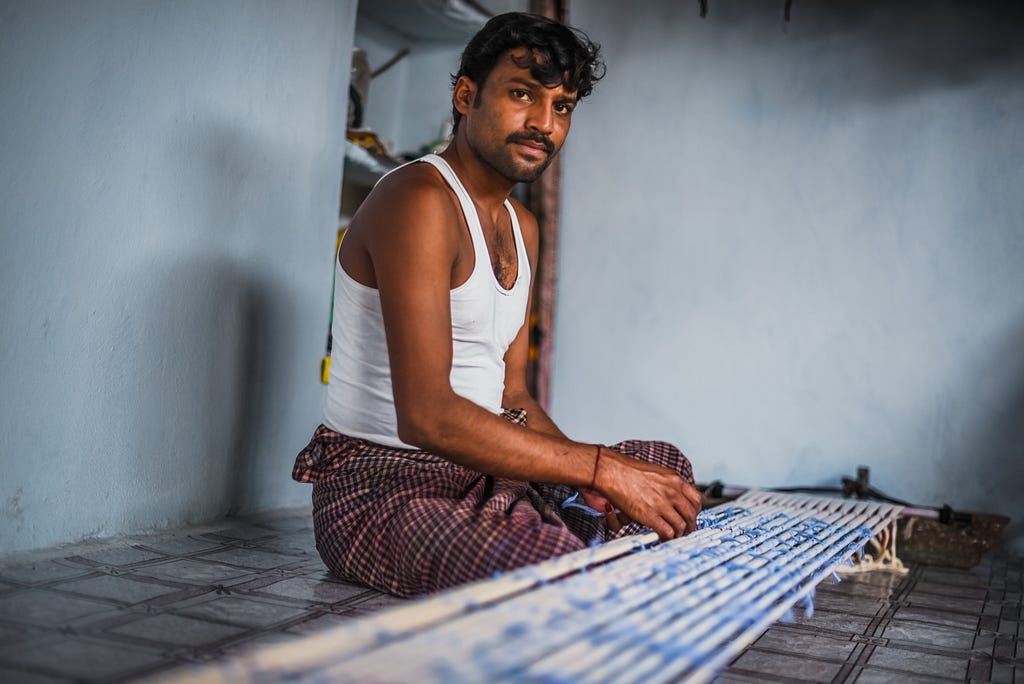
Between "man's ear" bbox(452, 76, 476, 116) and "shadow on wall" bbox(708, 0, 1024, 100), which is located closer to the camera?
"man's ear" bbox(452, 76, 476, 116)

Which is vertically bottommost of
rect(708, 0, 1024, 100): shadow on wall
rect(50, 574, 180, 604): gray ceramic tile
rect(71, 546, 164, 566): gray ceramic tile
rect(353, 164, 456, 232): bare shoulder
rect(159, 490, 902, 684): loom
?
rect(71, 546, 164, 566): gray ceramic tile

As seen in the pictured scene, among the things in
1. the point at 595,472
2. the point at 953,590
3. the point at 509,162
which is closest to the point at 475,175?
the point at 509,162

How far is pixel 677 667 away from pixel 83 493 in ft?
5.35

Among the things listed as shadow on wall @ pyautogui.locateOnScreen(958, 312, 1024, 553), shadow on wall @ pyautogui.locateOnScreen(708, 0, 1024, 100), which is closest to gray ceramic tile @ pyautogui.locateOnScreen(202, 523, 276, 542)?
shadow on wall @ pyautogui.locateOnScreen(958, 312, 1024, 553)

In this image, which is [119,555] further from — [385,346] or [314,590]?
[385,346]

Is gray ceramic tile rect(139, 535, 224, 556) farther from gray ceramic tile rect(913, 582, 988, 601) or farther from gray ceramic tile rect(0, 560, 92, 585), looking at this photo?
gray ceramic tile rect(913, 582, 988, 601)

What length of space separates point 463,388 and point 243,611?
61cm

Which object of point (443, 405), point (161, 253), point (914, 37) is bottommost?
point (443, 405)

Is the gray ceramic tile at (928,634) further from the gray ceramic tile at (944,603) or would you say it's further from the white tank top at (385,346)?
the white tank top at (385,346)

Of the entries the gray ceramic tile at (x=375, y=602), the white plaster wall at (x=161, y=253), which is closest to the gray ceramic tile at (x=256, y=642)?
the gray ceramic tile at (x=375, y=602)

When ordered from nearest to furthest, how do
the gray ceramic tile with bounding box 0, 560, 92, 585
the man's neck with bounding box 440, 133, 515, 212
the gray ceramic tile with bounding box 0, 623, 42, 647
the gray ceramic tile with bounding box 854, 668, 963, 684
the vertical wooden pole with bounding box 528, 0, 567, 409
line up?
the gray ceramic tile with bounding box 0, 623, 42, 647 → the gray ceramic tile with bounding box 854, 668, 963, 684 → the gray ceramic tile with bounding box 0, 560, 92, 585 → the man's neck with bounding box 440, 133, 515, 212 → the vertical wooden pole with bounding box 528, 0, 567, 409

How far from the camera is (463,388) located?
6.37 ft

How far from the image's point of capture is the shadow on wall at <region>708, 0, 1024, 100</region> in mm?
3367

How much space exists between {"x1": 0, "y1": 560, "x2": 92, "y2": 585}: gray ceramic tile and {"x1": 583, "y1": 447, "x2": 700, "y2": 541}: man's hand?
Answer: 1.05 metres
